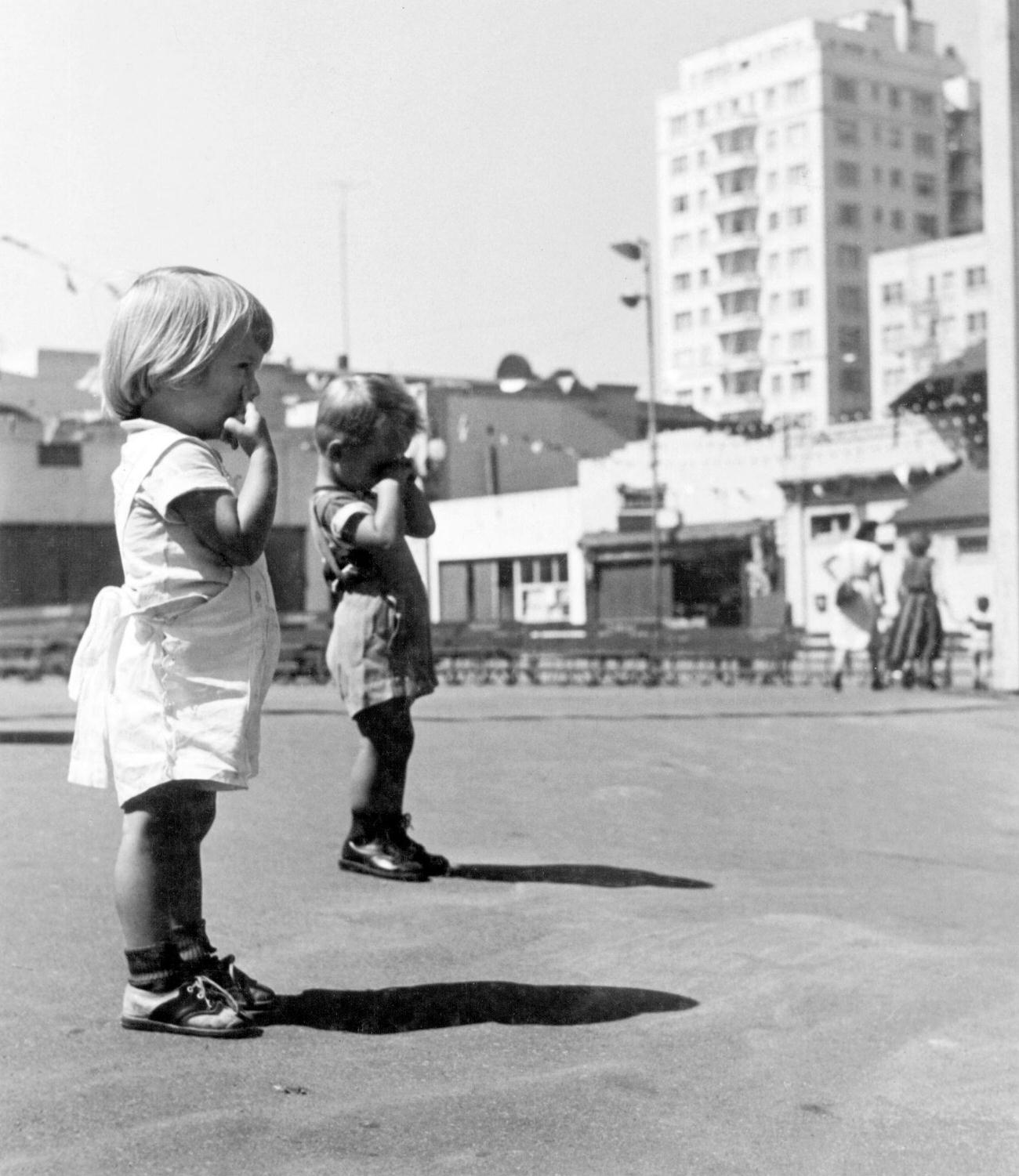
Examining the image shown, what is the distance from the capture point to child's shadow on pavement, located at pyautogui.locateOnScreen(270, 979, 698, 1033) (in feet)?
12.7

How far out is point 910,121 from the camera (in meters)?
112

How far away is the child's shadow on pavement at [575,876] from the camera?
5.82m

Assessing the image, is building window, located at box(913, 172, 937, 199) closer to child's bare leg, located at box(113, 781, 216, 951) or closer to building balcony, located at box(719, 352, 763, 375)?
building balcony, located at box(719, 352, 763, 375)

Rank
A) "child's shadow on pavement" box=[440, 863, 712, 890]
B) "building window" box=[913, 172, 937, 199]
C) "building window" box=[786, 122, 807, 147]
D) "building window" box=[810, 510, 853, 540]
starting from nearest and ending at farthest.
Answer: "child's shadow on pavement" box=[440, 863, 712, 890] → "building window" box=[810, 510, 853, 540] → "building window" box=[786, 122, 807, 147] → "building window" box=[913, 172, 937, 199]

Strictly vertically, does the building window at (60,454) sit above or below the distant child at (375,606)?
above

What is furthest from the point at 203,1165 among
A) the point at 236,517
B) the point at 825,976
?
the point at 825,976

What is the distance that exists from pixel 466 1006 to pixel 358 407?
2013 mm

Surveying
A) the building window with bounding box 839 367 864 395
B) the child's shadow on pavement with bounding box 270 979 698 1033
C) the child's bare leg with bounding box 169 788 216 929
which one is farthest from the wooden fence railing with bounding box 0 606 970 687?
the building window with bounding box 839 367 864 395

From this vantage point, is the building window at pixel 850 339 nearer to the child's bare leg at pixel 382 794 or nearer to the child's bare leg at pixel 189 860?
the child's bare leg at pixel 382 794

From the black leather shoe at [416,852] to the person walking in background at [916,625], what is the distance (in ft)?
47.1

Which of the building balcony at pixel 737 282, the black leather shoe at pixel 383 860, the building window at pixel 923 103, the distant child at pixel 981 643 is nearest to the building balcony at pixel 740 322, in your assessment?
the building balcony at pixel 737 282

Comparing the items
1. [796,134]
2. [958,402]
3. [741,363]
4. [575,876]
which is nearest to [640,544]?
[958,402]

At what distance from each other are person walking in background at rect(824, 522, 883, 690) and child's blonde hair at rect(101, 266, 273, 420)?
666 inches

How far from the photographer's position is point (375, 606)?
568 cm
